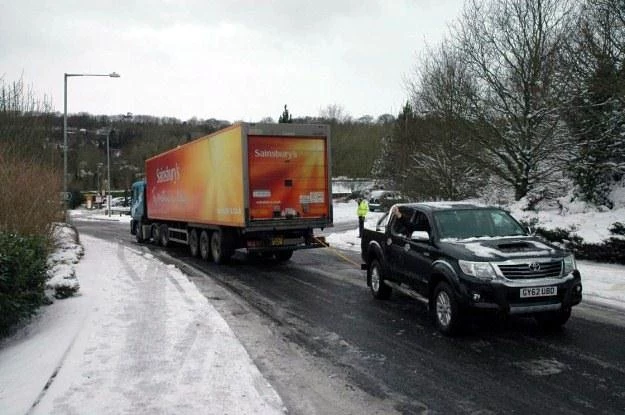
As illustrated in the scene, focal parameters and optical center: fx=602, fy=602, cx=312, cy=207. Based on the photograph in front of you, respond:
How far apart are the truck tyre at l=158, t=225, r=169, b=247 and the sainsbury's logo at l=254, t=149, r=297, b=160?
339 inches

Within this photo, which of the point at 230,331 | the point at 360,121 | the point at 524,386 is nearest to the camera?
the point at 524,386

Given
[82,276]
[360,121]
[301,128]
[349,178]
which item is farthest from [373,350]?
[360,121]

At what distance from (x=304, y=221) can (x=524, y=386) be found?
1007 centimetres

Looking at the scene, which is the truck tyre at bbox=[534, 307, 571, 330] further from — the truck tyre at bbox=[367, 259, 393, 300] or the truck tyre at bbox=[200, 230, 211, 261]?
the truck tyre at bbox=[200, 230, 211, 261]

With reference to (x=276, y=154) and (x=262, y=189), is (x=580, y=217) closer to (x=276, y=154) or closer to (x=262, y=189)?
(x=276, y=154)

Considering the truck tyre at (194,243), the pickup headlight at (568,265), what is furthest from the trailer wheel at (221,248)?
the pickup headlight at (568,265)

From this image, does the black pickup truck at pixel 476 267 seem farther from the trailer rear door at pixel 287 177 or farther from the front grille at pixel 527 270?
the trailer rear door at pixel 287 177

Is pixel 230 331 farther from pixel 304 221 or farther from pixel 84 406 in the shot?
pixel 304 221

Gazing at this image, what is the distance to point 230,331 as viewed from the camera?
7660 millimetres

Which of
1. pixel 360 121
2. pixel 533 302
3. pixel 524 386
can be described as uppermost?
pixel 360 121

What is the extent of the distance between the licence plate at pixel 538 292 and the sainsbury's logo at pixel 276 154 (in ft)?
28.8

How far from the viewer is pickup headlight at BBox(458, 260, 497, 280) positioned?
22.8ft

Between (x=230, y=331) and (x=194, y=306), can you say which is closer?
(x=230, y=331)

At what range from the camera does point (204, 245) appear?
17.3 meters
